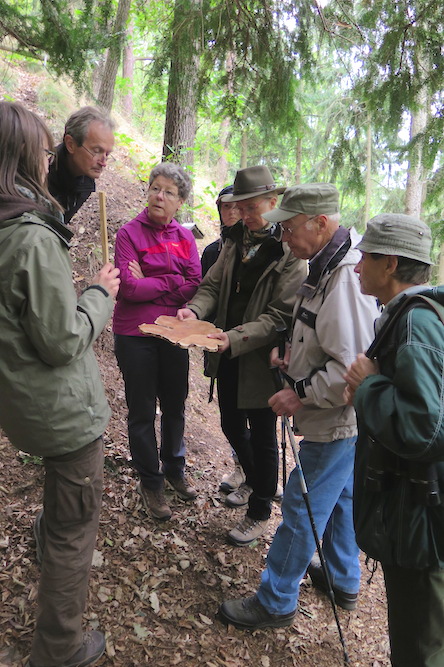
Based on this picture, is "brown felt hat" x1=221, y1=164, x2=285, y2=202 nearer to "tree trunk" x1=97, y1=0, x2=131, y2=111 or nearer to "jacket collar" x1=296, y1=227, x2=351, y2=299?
"jacket collar" x1=296, y1=227, x2=351, y2=299

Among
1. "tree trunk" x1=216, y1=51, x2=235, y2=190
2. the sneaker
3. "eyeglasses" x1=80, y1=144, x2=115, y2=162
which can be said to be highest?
"tree trunk" x1=216, y1=51, x2=235, y2=190

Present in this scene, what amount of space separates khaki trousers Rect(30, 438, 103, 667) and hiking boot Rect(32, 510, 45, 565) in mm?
702

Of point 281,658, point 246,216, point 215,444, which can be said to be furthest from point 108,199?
point 281,658

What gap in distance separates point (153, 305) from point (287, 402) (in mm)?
1319

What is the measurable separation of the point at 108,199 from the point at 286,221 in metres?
6.10

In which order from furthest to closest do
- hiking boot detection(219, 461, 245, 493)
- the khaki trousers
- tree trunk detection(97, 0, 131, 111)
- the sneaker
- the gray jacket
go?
1. tree trunk detection(97, 0, 131, 111)
2. hiking boot detection(219, 461, 245, 493)
3. the sneaker
4. the gray jacket
5. the khaki trousers

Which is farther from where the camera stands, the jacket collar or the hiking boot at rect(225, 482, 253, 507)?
the hiking boot at rect(225, 482, 253, 507)

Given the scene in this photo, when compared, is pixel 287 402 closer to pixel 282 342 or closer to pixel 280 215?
pixel 282 342

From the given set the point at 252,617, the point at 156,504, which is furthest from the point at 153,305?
the point at 252,617

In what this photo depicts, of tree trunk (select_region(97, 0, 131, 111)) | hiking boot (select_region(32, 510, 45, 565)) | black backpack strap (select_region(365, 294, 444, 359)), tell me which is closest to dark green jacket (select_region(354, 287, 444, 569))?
black backpack strap (select_region(365, 294, 444, 359))

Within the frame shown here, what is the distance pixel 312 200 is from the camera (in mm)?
→ 2518

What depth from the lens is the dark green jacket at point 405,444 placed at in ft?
5.24

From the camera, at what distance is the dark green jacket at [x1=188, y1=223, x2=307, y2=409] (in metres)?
3.04

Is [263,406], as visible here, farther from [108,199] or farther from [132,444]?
[108,199]
